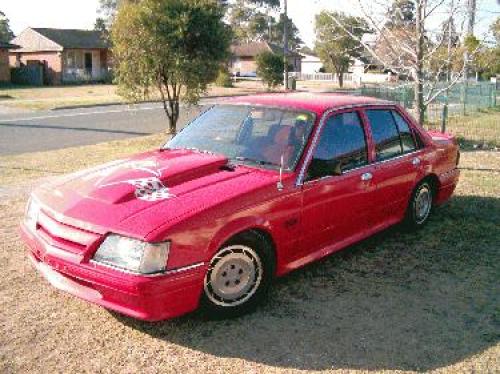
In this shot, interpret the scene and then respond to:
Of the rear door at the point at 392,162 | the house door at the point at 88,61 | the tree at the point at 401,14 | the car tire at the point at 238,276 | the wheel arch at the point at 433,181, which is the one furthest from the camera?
the house door at the point at 88,61

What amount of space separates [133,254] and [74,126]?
1546cm

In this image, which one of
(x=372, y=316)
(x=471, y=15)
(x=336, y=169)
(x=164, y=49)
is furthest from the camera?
(x=164, y=49)

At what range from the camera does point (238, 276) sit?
4.03 metres

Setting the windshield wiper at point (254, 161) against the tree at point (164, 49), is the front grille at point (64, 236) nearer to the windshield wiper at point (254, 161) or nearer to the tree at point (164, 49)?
the windshield wiper at point (254, 161)

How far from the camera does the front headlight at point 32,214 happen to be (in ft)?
13.7

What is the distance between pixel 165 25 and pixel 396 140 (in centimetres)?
978

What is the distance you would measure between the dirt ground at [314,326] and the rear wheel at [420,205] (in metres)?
0.49

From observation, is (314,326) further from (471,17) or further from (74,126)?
(74,126)

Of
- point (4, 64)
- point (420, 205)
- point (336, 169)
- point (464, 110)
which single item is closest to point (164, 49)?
point (420, 205)

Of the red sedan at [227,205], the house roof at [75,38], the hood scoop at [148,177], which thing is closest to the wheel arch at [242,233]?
the red sedan at [227,205]

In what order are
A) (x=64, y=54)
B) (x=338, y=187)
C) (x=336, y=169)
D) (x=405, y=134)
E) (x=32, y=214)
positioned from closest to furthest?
(x=32, y=214) < (x=336, y=169) < (x=338, y=187) < (x=405, y=134) < (x=64, y=54)

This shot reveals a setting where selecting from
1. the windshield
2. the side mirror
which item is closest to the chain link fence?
the windshield

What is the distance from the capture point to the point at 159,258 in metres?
3.46

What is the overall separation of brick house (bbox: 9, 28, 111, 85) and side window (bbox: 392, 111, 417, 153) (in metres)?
41.3
